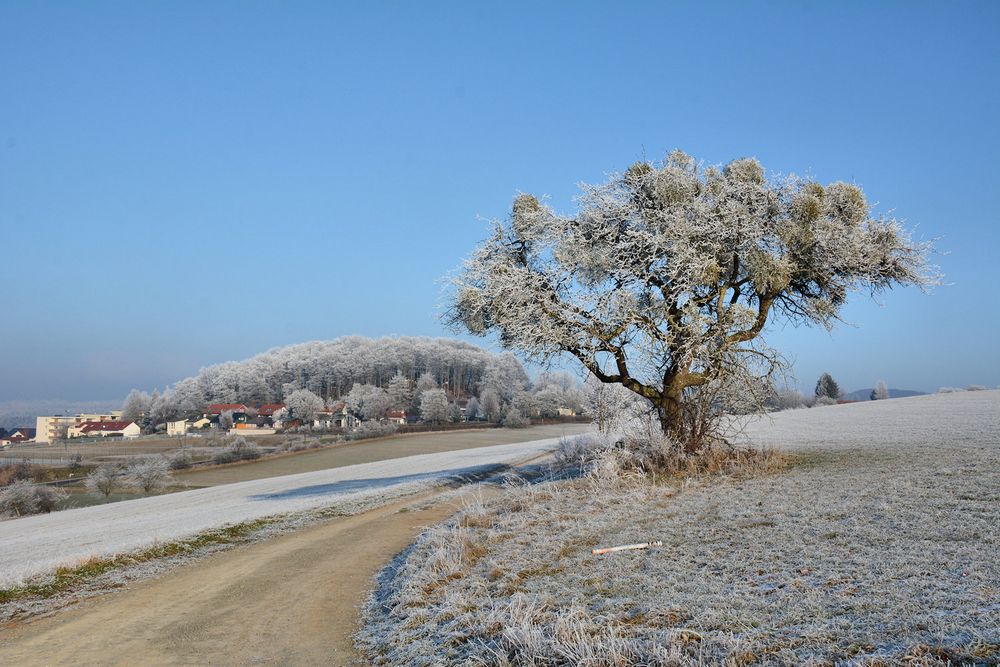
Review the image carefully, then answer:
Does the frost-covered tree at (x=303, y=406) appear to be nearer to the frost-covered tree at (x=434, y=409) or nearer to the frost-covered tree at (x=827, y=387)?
the frost-covered tree at (x=434, y=409)

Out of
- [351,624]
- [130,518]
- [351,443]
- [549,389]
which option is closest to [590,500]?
[351,624]

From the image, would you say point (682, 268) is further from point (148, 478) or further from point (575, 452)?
point (148, 478)

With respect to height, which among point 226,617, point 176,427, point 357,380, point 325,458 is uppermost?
point 357,380

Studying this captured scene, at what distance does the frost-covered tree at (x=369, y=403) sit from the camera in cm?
11269

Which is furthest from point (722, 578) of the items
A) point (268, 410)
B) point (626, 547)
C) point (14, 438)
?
point (14, 438)

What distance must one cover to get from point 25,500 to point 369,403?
78782mm

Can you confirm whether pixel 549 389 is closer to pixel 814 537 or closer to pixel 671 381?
pixel 671 381

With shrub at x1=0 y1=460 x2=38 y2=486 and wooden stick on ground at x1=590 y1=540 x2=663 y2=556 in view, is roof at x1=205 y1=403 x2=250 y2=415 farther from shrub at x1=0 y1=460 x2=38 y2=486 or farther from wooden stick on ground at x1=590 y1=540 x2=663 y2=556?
wooden stick on ground at x1=590 y1=540 x2=663 y2=556

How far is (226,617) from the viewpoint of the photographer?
9.66m

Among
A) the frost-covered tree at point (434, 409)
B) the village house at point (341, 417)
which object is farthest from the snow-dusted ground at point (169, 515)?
the village house at point (341, 417)

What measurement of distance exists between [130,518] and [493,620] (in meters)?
19.6

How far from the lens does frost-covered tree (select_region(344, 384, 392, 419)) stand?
113 meters

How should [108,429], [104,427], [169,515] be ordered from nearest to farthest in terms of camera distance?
[169,515] → [108,429] → [104,427]

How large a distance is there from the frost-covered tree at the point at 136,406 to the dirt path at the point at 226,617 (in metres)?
152
